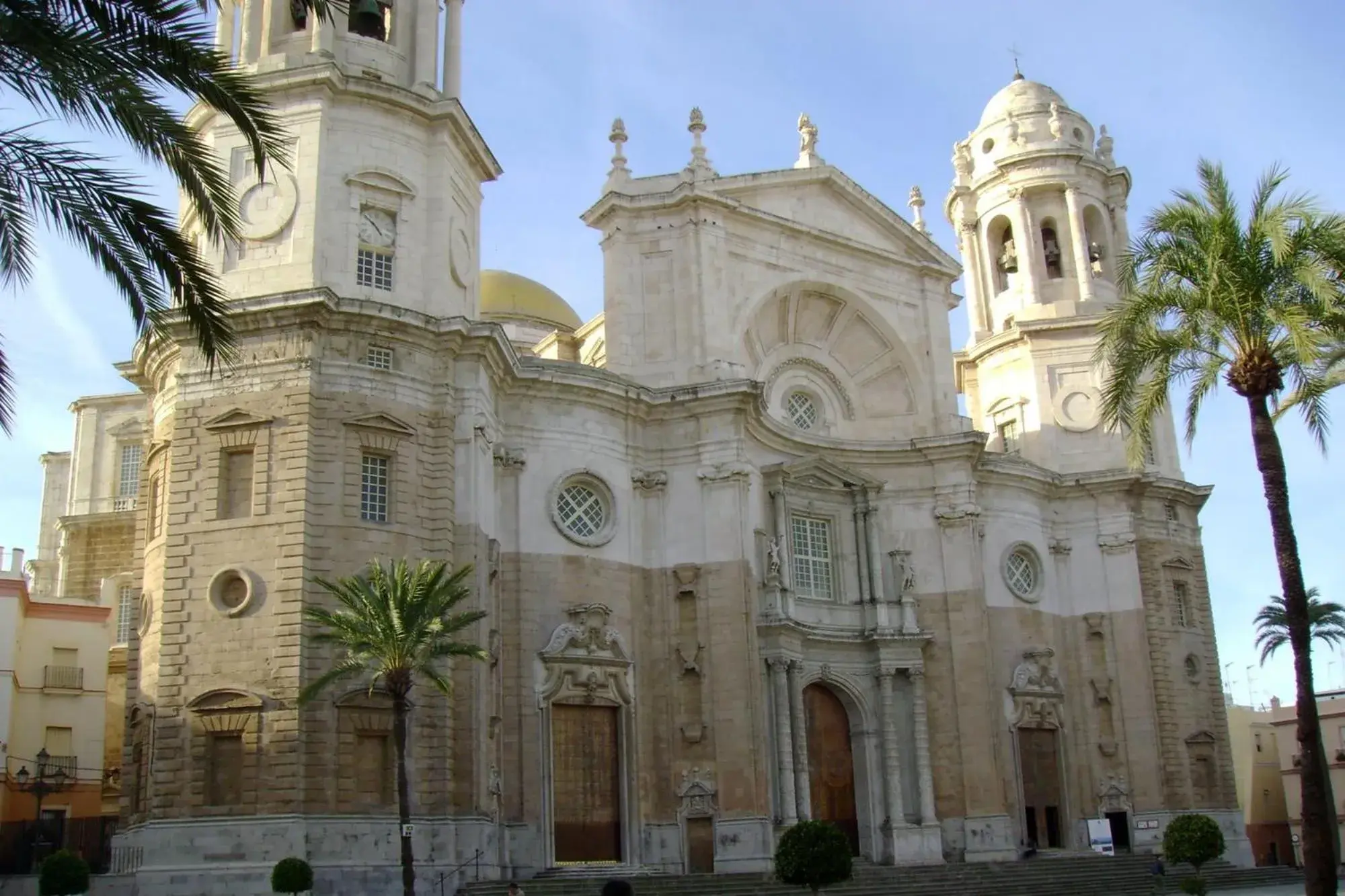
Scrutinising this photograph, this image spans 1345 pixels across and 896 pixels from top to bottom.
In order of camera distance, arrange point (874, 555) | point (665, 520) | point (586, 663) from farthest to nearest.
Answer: point (874, 555), point (665, 520), point (586, 663)

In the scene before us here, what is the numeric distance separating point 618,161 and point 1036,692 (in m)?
19.2

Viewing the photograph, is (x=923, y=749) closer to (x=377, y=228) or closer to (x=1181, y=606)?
(x=1181, y=606)

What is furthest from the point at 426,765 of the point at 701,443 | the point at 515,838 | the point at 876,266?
the point at 876,266

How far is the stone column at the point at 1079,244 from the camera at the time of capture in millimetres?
46562

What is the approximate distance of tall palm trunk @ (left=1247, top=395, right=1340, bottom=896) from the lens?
19391 mm

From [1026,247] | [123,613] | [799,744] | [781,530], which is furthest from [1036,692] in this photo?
[123,613]

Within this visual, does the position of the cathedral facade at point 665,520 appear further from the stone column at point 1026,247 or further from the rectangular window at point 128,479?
the rectangular window at point 128,479

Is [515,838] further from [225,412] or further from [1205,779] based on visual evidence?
[1205,779]

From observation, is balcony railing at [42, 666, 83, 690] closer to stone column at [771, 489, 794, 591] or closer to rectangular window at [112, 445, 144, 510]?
rectangular window at [112, 445, 144, 510]

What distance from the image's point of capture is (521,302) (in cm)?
5188

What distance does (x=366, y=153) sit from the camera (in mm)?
31172

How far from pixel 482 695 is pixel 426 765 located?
2105mm

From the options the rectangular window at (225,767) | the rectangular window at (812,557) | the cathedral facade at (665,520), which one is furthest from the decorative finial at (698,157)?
the rectangular window at (225,767)

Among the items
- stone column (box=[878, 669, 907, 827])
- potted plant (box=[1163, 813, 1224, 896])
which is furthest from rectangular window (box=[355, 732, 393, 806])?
potted plant (box=[1163, 813, 1224, 896])
